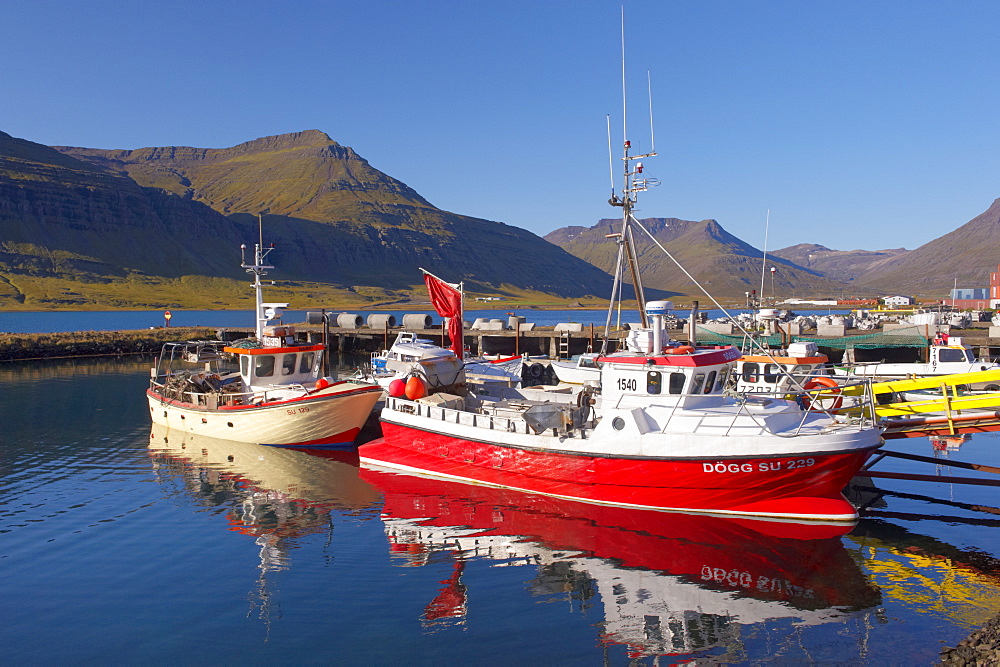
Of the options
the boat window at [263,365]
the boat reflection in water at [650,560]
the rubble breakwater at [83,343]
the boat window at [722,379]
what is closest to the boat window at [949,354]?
the boat window at [722,379]

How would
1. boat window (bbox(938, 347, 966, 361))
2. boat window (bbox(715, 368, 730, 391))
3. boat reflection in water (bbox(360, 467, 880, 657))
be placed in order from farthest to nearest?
1. boat window (bbox(938, 347, 966, 361))
2. boat window (bbox(715, 368, 730, 391))
3. boat reflection in water (bbox(360, 467, 880, 657))

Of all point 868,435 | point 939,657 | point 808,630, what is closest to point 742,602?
point 808,630

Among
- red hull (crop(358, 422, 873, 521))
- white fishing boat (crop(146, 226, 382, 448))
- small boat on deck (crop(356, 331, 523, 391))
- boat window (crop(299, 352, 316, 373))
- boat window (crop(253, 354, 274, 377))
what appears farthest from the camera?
boat window (crop(299, 352, 316, 373))

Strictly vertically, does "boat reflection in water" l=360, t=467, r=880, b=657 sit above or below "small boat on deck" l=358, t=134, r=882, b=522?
below

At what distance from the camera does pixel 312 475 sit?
912 inches

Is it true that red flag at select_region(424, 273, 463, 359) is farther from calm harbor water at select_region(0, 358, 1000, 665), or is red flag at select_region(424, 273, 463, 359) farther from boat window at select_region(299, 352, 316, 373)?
calm harbor water at select_region(0, 358, 1000, 665)

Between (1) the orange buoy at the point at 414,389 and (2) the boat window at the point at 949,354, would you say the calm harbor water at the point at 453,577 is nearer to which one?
(1) the orange buoy at the point at 414,389

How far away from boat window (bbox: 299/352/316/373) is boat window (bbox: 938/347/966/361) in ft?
99.6

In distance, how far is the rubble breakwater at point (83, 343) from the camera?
196ft

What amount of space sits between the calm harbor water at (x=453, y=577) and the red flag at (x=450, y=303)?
7842mm

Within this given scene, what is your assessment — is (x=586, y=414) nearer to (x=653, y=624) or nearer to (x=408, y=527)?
(x=408, y=527)

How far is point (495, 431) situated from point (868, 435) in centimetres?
967

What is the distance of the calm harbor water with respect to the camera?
11.4m

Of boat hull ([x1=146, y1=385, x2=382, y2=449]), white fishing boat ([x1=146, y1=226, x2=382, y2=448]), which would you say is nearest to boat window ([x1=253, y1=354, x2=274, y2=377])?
white fishing boat ([x1=146, y1=226, x2=382, y2=448])
